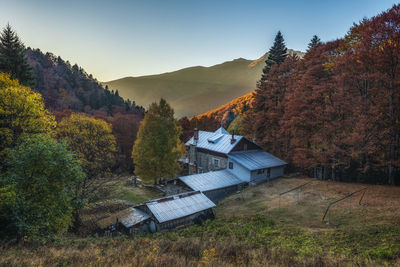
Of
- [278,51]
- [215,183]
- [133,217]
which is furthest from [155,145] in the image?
[278,51]

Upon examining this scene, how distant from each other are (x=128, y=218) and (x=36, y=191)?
21.3 ft

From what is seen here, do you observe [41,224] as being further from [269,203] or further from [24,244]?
[269,203]

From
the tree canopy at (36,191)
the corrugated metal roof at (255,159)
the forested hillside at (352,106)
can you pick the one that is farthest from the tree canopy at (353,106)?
the tree canopy at (36,191)

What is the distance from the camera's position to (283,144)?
32688 millimetres

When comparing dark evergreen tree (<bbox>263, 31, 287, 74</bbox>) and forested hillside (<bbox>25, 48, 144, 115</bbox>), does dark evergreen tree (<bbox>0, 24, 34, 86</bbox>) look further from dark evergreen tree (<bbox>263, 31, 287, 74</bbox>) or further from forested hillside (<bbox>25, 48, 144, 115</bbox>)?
dark evergreen tree (<bbox>263, 31, 287, 74</bbox>)

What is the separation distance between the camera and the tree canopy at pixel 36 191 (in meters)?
10.7

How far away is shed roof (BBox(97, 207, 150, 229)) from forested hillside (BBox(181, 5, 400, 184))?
19.6 metres

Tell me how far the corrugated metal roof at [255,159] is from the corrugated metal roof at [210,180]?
226cm

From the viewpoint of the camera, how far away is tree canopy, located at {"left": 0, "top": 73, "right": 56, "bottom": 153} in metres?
17.6

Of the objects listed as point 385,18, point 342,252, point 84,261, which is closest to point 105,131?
point 84,261

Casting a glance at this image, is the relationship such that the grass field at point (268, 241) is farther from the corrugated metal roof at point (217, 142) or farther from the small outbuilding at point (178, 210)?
the corrugated metal roof at point (217, 142)

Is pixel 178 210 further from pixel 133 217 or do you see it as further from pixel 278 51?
pixel 278 51

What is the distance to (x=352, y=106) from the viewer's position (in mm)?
22359

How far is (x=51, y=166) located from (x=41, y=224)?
317 centimetres
